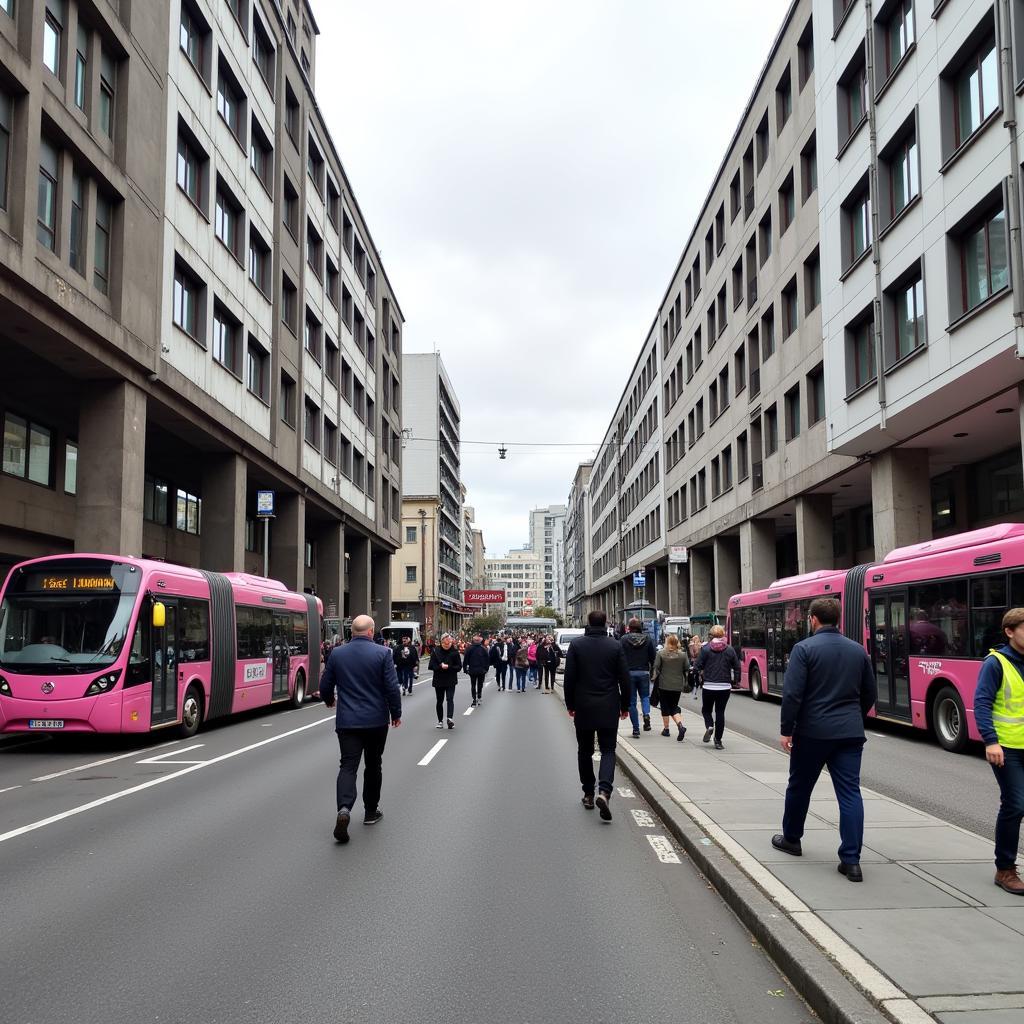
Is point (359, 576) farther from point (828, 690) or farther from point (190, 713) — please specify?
point (828, 690)

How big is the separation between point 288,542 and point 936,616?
2588 centimetres

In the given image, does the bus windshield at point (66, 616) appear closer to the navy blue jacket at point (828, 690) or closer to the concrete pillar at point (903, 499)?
the navy blue jacket at point (828, 690)

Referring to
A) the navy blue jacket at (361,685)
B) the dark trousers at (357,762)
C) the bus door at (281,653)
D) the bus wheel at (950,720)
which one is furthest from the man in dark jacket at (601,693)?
the bus door at (281,653)

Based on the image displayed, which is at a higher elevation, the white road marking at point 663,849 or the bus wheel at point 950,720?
the bus wheel at point 950,720

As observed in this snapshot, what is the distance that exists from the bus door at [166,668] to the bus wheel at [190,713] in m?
0.49

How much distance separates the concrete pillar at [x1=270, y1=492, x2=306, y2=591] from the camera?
35188 mm

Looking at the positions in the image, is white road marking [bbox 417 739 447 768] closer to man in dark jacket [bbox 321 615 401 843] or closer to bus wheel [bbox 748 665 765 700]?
man in dark jacket [bbox 321 615 401 843]

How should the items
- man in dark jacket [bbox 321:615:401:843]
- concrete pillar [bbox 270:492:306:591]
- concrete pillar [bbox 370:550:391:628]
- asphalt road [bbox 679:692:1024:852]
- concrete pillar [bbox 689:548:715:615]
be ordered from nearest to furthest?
man in dark jacket [bbox 321:615:401:843], asphalt road [bbox 679:692:1024:852], concrete pillar [bbox 270:492:306:591], concrete pillar [bbox 689:548:715:615], concrete pillar [bbox 370:550:391:628]

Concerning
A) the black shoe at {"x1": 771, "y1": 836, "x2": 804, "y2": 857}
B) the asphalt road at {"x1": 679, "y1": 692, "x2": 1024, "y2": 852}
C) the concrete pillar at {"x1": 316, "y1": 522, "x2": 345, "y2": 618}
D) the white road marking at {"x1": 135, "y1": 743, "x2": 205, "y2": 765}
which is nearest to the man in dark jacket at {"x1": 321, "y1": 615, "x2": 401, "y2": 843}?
the black shoe at {"x1": 771, "y1": 836, "x2": 804, "y2": 857}

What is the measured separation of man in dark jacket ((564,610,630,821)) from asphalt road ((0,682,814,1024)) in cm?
50

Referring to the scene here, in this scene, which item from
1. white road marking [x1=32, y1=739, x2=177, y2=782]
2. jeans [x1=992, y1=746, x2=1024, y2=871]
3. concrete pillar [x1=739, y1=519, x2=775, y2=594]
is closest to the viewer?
jeans [x1=992, y1=746, x2=1024, y2=871]

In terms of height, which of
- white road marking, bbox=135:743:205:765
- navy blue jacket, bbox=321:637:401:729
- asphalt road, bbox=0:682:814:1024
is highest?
navy blue jacket, bbox=321:637:401:729

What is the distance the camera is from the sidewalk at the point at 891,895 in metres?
3.98

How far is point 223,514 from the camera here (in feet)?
92.1
